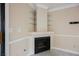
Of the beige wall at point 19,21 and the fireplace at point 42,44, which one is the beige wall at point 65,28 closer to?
the fireplace at point 42,44

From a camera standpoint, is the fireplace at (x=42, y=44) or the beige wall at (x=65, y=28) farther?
the fireplace at (x=42, y=44)

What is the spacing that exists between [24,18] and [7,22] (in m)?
0.33

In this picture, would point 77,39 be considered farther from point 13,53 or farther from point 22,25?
point 13,53

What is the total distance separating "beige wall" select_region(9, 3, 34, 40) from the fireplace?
0.92ft

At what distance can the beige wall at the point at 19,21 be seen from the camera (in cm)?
212

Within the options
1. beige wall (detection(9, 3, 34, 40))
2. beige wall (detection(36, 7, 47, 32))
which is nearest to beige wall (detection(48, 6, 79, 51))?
beige wall (detection(36, 7, 47, 32))

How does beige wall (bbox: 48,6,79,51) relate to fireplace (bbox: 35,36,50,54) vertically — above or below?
above

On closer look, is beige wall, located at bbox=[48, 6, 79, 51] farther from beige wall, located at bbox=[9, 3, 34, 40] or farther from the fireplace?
beige wall, located at bbox=[9, 3, 34, 40]

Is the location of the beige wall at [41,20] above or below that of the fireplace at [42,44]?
above

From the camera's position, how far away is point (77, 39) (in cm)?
212

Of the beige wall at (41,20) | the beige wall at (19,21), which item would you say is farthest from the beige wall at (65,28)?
the beige wall at (19,21)

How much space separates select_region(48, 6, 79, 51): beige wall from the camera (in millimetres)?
2117

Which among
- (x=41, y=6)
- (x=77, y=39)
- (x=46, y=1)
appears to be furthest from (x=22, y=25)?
(x=77, y=39)

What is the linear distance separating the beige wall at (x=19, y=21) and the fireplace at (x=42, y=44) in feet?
0.92
